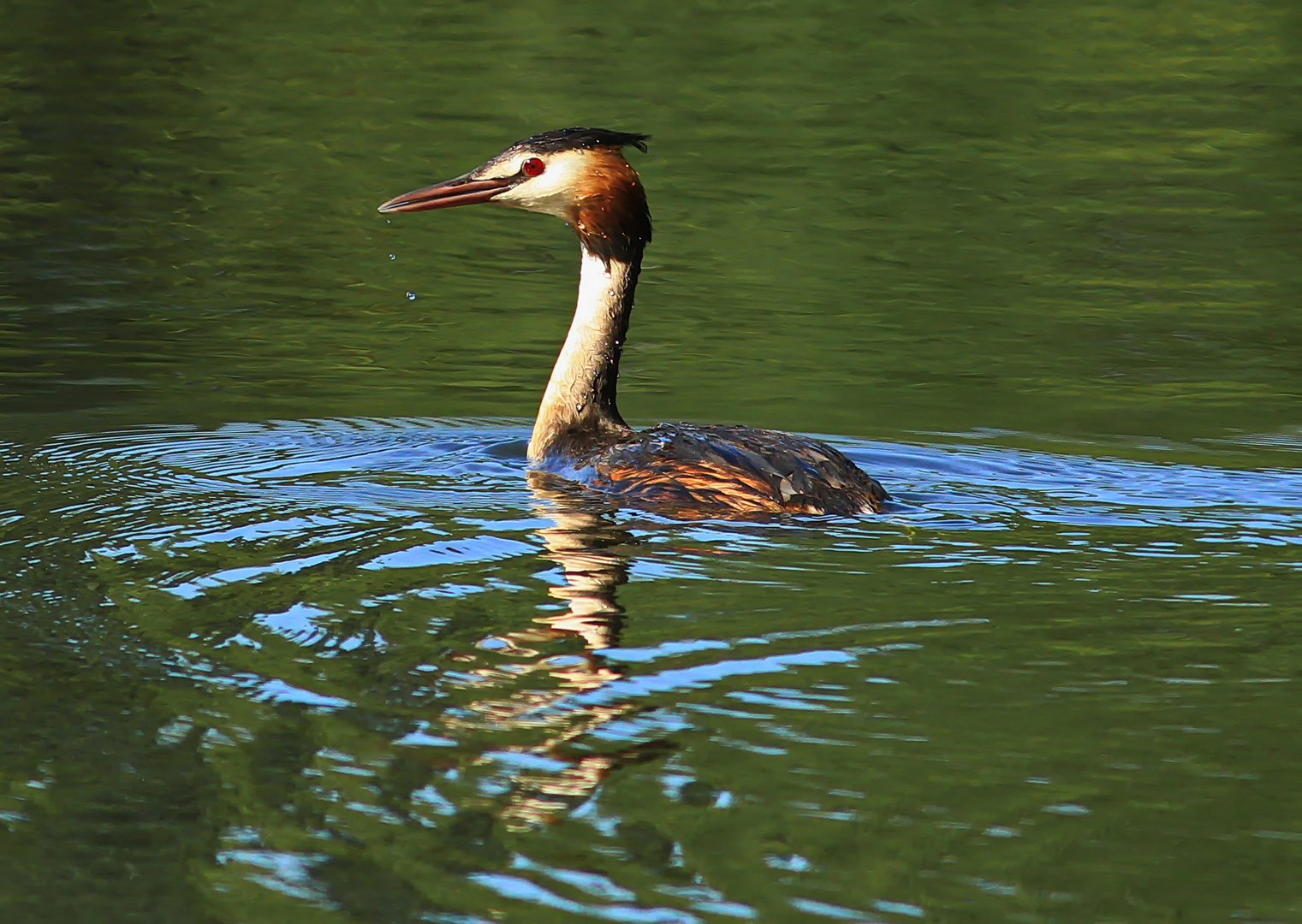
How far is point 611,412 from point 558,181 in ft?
3.43

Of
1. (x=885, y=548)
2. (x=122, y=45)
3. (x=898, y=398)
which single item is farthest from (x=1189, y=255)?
(x=122, y=45)

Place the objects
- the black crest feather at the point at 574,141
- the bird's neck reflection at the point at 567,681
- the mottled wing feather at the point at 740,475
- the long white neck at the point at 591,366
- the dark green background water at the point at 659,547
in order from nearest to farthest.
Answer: the dark green background water at the point at 659,547
the bird's neck reflection at the point at 567,681
the mottled wing feather at the point at 740,475
the black crest feather at the point at 574,141
the long white neck at the point at 591,366

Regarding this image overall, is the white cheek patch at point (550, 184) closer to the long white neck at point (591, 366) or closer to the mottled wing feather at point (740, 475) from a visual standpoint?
the long white neck at point (591, 366)

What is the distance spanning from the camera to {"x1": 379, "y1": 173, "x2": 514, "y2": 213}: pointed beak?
8.48 metres

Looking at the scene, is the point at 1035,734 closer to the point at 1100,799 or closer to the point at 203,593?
the point at 1100,799

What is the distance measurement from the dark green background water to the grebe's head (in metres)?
1.14

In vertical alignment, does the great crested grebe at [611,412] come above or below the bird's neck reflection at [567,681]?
above

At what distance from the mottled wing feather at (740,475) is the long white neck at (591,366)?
737 millimetres

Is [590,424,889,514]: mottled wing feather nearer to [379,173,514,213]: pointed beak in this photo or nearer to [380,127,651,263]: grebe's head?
[380,127,651,263]: grebe's head

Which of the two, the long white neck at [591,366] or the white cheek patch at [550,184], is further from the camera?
the long white neck at [591,366]

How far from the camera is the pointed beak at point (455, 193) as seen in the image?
848 cm

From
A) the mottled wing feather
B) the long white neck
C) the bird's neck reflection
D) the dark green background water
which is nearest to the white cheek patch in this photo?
the long white neck

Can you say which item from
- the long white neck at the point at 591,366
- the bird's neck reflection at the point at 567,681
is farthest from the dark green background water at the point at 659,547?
the long white neck at the point at 591,366

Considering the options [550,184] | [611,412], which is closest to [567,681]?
[611,412]
